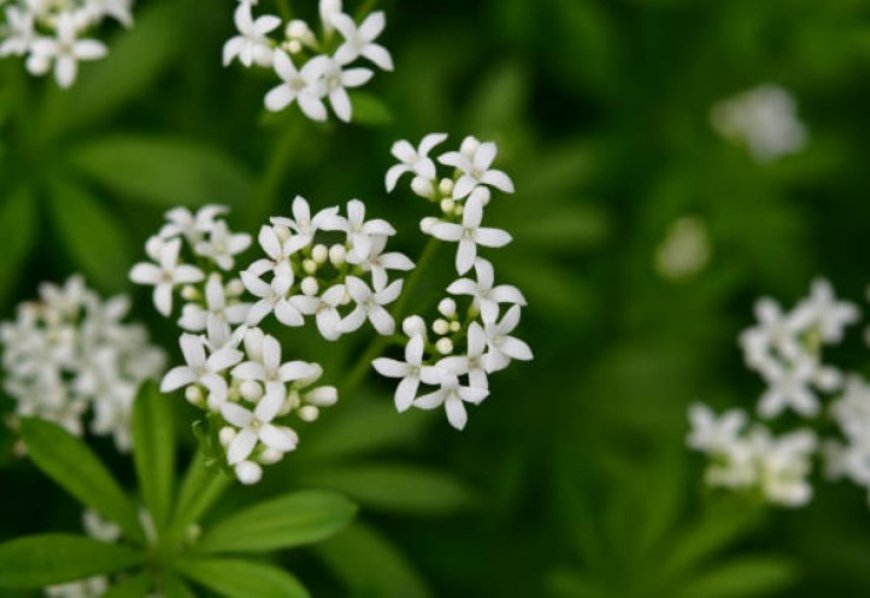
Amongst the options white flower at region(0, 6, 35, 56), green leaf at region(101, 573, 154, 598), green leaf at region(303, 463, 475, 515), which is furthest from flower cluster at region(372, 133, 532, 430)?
white flower at region(0, 6, 35, 56)

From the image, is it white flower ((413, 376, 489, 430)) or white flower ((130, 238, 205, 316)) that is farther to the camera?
white flower ((130, 238, 205, 316))

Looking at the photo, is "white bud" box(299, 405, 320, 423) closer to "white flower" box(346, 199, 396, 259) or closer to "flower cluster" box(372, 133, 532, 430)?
"flower cluster" box(372, 133, 532, 430)

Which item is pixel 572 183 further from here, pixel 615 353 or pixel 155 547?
pixel 155 547

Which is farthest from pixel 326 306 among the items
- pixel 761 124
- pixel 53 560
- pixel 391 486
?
pixel 761 124

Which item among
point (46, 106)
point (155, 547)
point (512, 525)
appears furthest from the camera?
point (512, 525)

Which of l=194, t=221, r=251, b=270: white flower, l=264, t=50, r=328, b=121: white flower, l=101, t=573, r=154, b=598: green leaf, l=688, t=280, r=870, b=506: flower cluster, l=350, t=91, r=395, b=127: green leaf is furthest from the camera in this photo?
l=688, t=280, r=870, b=506: flower cluster

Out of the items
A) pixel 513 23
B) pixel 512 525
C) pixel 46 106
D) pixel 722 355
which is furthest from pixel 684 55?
pixel 46 106
